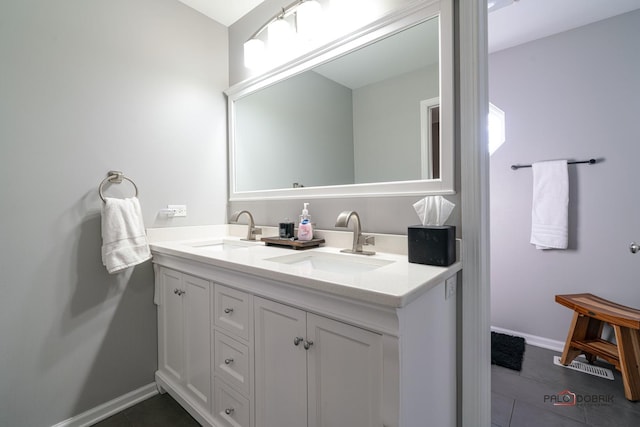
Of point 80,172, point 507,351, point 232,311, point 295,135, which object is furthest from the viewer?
point 507,351

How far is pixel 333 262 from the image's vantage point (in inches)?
50.9

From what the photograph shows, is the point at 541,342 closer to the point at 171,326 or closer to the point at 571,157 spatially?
the point at 571,157

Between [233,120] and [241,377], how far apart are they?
5.38 ft

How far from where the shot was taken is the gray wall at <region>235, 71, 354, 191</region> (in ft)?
5.11

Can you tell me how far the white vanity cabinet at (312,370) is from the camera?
29.8 inches

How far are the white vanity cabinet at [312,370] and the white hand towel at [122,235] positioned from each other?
850mm

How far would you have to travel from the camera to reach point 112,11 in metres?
1.54

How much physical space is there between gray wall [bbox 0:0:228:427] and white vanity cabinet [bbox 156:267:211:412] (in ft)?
0.47

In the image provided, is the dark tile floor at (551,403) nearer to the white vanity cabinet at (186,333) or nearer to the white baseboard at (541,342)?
the white baseboard at (541,342)

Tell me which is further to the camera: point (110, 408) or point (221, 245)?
point (221, 245)

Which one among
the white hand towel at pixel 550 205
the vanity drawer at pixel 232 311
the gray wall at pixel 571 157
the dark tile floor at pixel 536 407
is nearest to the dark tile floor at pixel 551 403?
the dark tile floor at pixel 536 407

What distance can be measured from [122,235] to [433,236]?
1.47 meters

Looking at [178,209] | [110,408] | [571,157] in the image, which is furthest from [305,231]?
[571,157]

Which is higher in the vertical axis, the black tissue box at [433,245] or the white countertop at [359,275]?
the black tissue box at [433,245]
